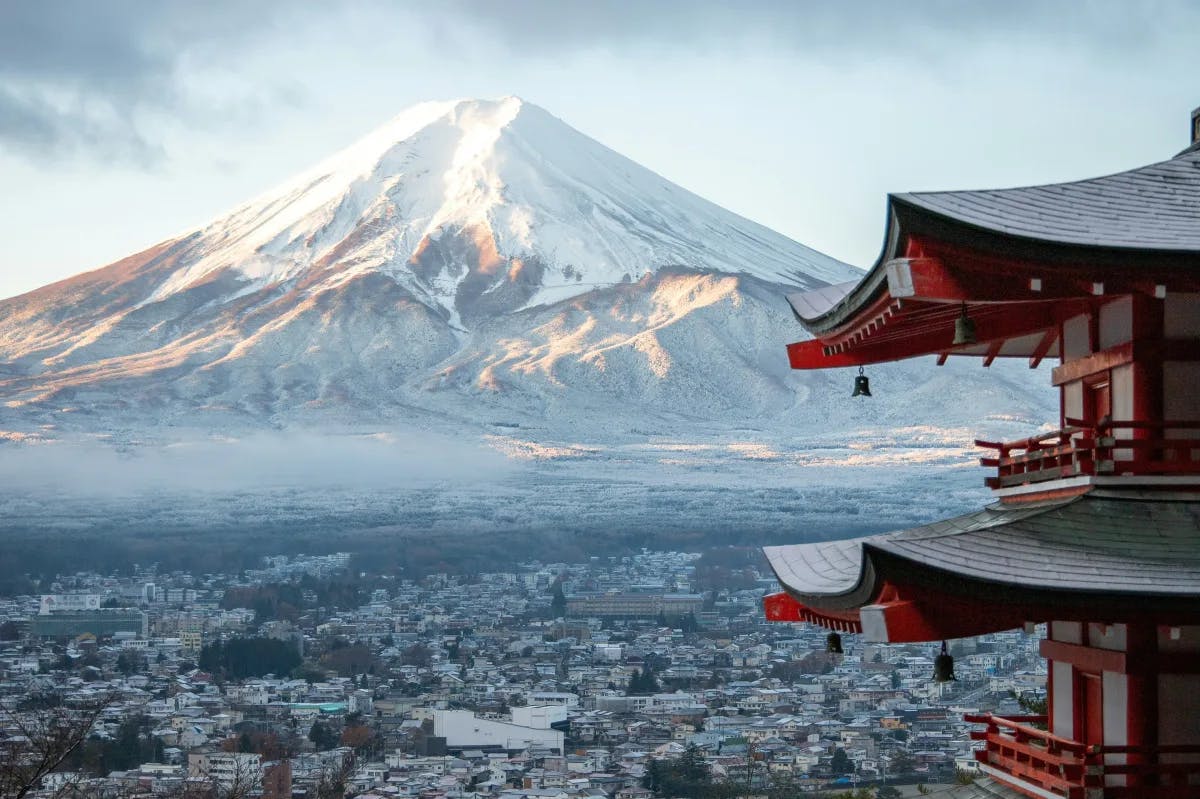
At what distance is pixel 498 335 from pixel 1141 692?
118165mm

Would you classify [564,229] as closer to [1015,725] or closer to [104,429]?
[104,429]

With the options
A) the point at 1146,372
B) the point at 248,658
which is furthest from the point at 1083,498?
the point at 248,658

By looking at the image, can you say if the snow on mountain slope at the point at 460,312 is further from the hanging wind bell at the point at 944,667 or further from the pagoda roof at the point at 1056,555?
the pagoda roof at the point at 1056,555

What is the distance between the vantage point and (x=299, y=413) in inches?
4562

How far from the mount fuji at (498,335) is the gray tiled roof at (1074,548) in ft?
280

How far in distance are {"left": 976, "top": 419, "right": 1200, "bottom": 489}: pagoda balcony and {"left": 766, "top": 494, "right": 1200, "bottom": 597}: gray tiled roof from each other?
0.13 metres

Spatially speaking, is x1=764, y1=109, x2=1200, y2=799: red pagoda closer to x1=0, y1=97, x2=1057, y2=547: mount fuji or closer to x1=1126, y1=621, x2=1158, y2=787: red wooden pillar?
x1=1126, y1=621, x2=1158, y2=787: red wooden pillar

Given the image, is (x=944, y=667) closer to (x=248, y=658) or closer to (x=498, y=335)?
(x=248, y=658)

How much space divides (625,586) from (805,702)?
36387mm

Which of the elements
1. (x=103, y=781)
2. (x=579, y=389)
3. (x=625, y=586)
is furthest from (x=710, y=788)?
(x=579, y=389)

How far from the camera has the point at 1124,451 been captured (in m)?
8.73

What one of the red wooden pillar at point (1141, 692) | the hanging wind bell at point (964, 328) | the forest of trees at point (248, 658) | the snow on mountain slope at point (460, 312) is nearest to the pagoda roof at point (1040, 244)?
the hanging wind bell at point (964, 328)

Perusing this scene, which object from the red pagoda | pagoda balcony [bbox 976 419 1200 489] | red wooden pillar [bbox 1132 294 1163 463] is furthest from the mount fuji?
red wooden pillar [bbox 1132 294 1163 463]

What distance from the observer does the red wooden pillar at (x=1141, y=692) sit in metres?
8.75
